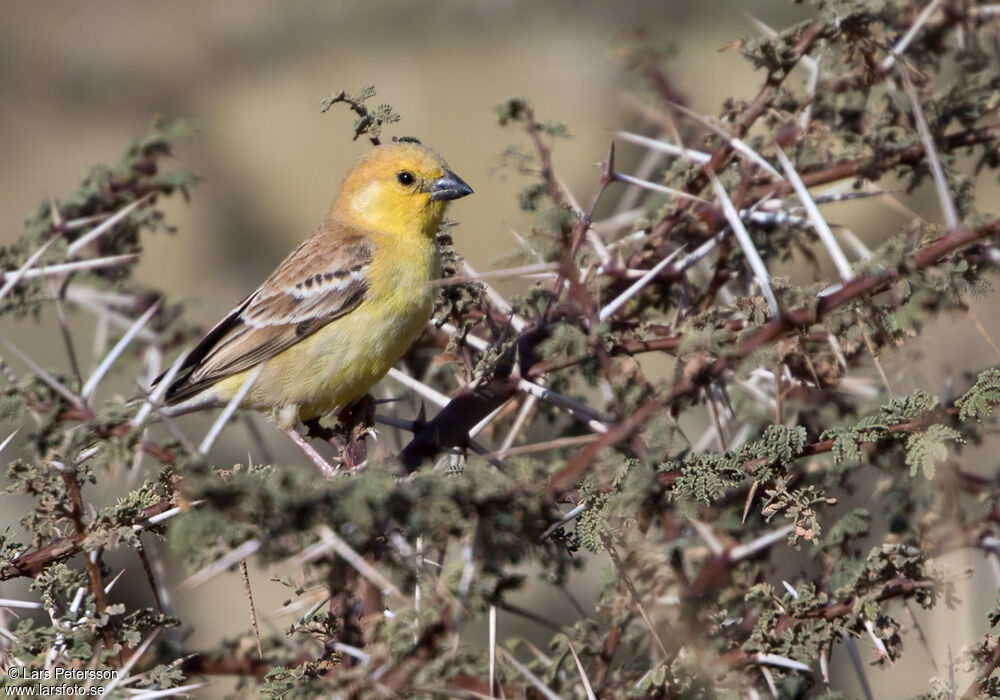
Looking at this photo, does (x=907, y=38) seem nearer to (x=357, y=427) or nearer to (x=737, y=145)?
(x=737, y=145)

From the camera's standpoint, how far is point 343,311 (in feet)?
16.0

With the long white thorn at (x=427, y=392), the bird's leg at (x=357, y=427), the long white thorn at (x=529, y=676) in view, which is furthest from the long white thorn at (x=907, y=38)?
the bird's leg at (x=357, y=427)

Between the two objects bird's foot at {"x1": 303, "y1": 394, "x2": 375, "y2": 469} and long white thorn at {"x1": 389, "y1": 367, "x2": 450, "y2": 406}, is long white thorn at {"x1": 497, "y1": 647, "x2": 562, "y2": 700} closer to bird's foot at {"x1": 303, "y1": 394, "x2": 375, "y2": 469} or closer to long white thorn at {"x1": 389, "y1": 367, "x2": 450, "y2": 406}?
long white thorn at {"x1": 389, "y1": 367, "x2": 450, "y2": 406}

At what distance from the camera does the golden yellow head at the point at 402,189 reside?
4965mm

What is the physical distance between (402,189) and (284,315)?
900 mm

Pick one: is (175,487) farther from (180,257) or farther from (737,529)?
(180,257)

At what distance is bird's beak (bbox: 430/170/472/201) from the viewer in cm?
489

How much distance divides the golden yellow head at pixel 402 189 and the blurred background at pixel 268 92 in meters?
3.26

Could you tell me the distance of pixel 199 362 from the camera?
4.93 metres

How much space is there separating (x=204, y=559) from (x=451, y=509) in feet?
2.03

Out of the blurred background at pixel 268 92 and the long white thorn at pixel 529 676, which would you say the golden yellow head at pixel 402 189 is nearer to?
the long white thorn at pixel 529 676

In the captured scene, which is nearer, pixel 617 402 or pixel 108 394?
pixel 617 402

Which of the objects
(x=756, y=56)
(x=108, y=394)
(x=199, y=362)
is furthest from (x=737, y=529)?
(x=108, y=394)

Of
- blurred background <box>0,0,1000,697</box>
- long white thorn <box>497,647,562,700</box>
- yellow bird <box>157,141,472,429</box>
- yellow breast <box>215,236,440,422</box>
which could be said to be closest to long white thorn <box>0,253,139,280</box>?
yellow bird <box>157,141,472,429</box>
